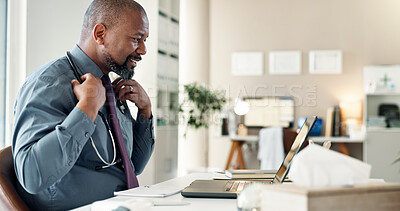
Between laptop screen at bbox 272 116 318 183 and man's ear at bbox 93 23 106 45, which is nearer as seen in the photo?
laptop screen at bbox 272 116 318 183

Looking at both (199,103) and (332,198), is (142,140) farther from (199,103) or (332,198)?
(199,103)

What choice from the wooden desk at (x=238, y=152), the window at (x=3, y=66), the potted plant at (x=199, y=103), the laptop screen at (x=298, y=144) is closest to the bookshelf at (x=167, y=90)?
the potted plant at (x=199, y=103)

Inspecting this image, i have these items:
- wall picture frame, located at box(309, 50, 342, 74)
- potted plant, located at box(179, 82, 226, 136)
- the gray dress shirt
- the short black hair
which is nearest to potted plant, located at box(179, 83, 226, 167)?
potted plant, located at box(179, 82, 226, 136)

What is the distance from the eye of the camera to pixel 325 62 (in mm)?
6293

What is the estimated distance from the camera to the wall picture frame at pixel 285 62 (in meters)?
6.39

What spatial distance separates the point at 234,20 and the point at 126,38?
514 centimetres

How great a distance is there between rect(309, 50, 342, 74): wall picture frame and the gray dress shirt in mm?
5044

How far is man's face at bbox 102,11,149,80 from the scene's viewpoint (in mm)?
1704

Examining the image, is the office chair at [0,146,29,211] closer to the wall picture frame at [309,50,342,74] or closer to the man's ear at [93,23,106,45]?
the man's ear at [93,23,106,45]

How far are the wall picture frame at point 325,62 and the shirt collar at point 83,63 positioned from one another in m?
5.04

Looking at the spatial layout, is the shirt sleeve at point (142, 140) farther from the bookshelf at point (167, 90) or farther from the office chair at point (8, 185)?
the bookshelf at point (167, 90)

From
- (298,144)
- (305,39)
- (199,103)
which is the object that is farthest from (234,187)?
(305,39)

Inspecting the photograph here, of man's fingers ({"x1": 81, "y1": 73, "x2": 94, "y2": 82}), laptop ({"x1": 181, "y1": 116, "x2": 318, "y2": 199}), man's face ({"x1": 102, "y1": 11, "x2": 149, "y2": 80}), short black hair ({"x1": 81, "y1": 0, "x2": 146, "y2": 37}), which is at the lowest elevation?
laptop ({"x1": 181, "y1": 116, "x2": 318, "y2": 199})

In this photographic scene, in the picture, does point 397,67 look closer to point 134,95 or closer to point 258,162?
point 258,162
